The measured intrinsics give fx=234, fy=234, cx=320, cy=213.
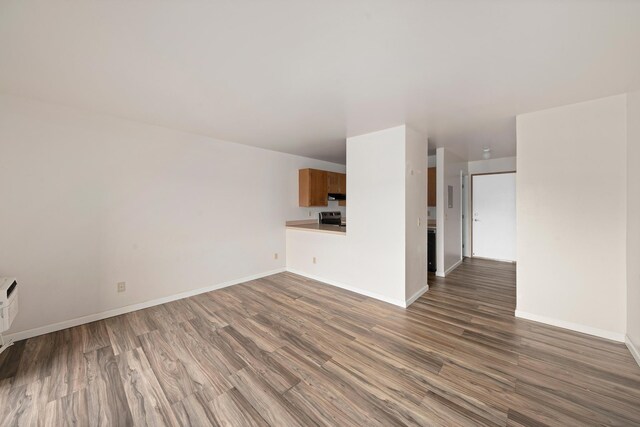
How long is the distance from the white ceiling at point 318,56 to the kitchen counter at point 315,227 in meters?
1.95

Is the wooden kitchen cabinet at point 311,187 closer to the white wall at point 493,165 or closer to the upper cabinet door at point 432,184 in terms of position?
the upper cabinet door at point 432,184

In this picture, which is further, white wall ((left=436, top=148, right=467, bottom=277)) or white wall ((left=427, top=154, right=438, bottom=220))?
white wall ((left=427, top=154, right=438, bottom=220))

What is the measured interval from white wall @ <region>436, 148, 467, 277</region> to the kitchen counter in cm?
187

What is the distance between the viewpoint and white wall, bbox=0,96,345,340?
7.93 ft

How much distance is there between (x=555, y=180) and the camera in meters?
2.63

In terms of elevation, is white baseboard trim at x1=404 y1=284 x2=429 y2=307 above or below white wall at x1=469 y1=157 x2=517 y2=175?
below

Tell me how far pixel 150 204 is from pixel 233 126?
5.13 ft

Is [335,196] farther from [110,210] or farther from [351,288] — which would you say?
[110,210]

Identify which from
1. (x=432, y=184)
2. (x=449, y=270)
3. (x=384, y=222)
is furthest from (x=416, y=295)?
(x=432, y=184)

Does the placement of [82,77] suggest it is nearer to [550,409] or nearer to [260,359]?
[260,359]

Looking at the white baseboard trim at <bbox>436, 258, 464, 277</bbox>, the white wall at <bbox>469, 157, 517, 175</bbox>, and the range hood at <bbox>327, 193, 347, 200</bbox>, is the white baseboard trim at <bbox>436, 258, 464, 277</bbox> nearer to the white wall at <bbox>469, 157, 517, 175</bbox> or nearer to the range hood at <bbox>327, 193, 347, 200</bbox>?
the white wall at <bbox>469, 157, 517, 175</bbox>

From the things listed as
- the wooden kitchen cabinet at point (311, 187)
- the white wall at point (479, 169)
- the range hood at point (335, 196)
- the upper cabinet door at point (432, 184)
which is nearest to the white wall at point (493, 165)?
the white wall at point (479, 169)

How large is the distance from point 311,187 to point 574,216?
12.8ft

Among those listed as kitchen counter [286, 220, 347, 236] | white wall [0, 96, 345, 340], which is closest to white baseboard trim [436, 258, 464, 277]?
kitchen counter [286, 220, 347, 236]
